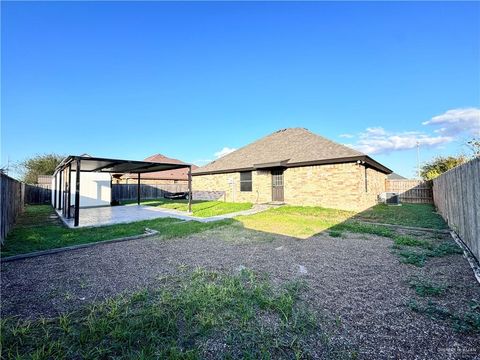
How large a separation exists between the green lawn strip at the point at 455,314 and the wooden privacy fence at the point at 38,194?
25273 millimetres

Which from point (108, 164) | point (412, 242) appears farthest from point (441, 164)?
point (108, 164)

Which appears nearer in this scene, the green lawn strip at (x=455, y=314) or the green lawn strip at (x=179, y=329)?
the green lawn strip at (x=179, y=329)

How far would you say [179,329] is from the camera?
2363 millimetres

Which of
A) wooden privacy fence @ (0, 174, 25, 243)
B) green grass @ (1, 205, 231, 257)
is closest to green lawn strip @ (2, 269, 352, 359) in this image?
green grass @ (1, 205, 231, 257)

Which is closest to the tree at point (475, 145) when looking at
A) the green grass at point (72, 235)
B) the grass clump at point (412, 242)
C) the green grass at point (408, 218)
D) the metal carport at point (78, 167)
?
the green grass at point (408, 218)

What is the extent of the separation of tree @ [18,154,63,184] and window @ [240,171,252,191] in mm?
26076

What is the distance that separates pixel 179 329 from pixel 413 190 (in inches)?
800

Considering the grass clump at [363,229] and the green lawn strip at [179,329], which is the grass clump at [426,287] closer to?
the green lawn strip at [179,329]

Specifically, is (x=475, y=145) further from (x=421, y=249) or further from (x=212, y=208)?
(x=212, y=208)

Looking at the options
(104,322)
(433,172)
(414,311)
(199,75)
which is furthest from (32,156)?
(433,172)

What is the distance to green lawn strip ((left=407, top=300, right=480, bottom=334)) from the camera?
7.63 ft

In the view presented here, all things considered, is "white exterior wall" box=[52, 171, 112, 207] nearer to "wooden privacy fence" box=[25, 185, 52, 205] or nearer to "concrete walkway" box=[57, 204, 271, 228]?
"concrete walkway" box=[57, 204, 271, 228]

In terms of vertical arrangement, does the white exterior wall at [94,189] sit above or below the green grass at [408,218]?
above

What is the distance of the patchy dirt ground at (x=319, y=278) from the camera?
7.23ft
